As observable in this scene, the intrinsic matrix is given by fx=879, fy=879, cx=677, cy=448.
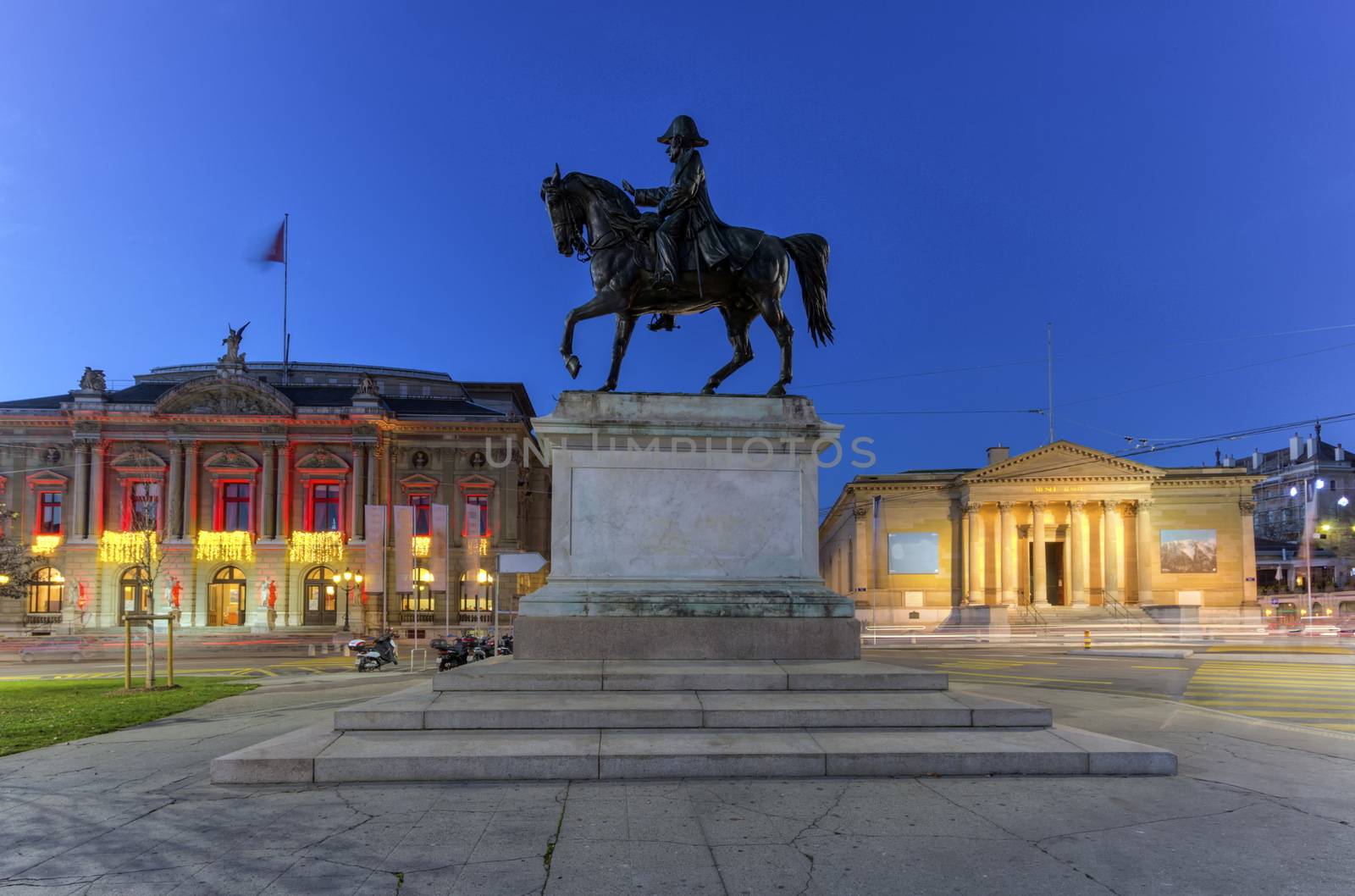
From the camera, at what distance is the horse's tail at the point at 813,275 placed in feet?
38.4

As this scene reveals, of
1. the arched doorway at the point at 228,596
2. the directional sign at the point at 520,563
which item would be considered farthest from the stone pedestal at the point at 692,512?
the arched doorway at the point at 228,596

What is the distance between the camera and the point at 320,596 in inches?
2469

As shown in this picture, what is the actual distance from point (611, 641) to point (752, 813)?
406 centimetres

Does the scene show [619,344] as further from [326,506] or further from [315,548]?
[326,506]

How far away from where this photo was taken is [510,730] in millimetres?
7477

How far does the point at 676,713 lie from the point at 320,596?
61.3m

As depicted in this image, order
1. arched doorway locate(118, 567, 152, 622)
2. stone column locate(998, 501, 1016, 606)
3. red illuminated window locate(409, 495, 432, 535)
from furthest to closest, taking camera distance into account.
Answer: stone column locate(998, 501, 1016, 606) → red illuminated window locate(409, 495, 432, 535) → arched doorway locate(118, 567, 152, 622)

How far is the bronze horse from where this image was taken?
10.9m

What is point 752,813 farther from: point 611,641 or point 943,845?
point 611,641

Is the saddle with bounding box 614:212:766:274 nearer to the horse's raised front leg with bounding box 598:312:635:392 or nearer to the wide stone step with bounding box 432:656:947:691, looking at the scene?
the horse's raised front leg with bounding box 598:312:635:392

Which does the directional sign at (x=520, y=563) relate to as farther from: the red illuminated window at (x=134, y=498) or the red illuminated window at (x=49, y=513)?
the red illuminated window at (x=49, y=513)

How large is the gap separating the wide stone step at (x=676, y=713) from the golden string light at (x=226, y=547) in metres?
59.9

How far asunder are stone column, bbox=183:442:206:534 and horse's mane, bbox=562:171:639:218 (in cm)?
6012

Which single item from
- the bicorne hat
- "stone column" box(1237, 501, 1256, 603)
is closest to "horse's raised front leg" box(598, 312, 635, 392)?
the bicorne hat
